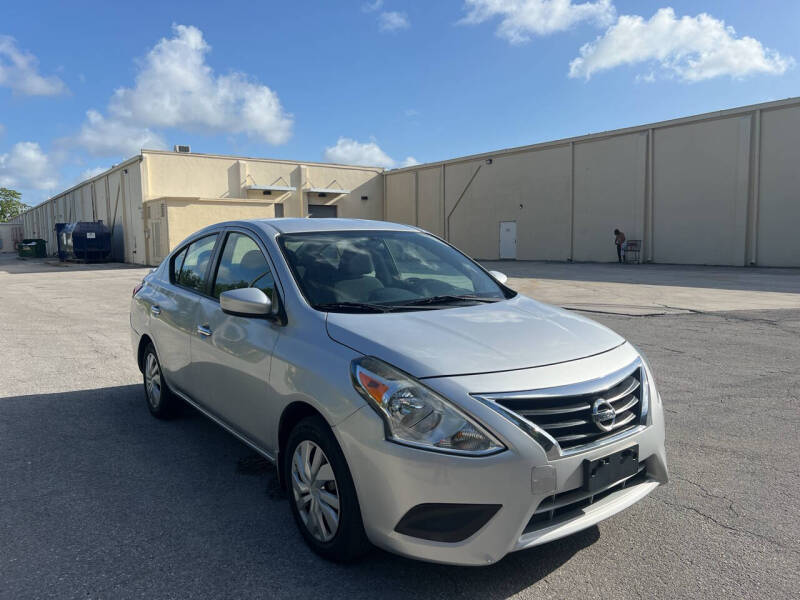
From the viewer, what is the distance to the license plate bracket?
2.54 m

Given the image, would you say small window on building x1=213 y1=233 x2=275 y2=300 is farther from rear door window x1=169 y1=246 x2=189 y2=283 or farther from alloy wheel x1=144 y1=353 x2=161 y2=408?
alloy wheel x1=144 y1=353 x2=161 y2=408

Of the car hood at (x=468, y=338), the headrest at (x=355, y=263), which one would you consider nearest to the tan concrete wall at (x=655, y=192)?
the car hood at (x=468, y=338)

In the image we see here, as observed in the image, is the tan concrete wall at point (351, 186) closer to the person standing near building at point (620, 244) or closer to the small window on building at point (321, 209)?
the small window on building at point (321, 209)

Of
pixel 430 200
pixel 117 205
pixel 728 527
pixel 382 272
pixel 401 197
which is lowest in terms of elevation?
pixel 728 527

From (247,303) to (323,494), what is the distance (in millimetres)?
1082

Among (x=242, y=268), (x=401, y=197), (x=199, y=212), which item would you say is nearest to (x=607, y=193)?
(x=401, y=197)

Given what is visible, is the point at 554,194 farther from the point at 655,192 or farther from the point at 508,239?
the point at 655,192

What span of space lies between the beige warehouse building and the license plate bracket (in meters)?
25.3

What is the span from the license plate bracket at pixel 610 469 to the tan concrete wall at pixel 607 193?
27.3 meters

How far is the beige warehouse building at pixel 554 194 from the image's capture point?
951 inches

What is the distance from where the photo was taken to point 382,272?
12.7 ft

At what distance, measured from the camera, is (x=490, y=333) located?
299cm

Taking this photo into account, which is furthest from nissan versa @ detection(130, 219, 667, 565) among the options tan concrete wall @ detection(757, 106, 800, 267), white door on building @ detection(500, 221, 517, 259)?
white door on building @ detection(500, 221, 517, 259)

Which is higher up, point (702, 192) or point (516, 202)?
point (516, 202)
